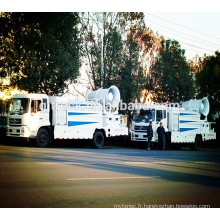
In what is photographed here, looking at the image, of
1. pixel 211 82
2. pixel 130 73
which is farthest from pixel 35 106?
pixel 211 82

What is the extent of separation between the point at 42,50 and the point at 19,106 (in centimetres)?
500

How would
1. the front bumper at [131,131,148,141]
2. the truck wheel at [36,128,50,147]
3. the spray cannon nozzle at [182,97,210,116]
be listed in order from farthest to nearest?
the spray cannon nozzle at [182,97,210,116] → the front bumper at [131,131,148,141] → the truck wheel at [36,128,50,147]

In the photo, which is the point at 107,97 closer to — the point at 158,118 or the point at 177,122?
the point at 158,118

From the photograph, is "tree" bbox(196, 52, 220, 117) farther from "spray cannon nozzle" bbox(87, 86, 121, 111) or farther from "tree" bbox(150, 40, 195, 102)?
"spray cannon nozzle" bbox(87, 86, 121, 111)

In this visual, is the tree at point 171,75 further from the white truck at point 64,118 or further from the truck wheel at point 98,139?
the truck wheel at point 98,139

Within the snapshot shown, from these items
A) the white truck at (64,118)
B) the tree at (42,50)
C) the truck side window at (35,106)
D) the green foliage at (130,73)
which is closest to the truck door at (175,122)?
the white truck at (64,118)

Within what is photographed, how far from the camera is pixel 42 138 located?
80.5 ft

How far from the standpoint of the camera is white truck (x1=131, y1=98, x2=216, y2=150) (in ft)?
96.8

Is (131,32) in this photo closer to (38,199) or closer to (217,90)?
(217,90)

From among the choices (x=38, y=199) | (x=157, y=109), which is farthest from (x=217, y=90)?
(x=38, y=199)

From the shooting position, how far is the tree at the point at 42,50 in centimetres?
2073

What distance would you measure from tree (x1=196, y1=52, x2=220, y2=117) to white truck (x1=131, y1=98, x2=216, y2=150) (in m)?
14.0

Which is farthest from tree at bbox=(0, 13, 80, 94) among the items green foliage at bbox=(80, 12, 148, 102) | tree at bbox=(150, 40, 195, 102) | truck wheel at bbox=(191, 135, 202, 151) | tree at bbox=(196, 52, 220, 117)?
tree at bbox=(196, 52, 220, 117)
